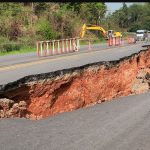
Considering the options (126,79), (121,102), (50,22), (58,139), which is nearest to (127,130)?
(58,139)

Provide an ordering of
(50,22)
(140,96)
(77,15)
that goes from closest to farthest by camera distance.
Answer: (140,96) → (50,22) → (77,15)

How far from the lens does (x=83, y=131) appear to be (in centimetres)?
827

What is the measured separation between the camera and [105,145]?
24.0 ft

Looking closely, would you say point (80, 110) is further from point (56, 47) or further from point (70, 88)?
point (56, 47)

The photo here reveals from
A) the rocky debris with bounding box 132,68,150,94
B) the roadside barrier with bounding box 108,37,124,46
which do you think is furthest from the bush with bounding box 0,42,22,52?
the rocky debris with bounding box 132,68,150,94

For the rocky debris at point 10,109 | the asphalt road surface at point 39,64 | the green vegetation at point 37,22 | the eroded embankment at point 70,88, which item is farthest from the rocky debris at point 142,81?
the green vegetation at point 37,22

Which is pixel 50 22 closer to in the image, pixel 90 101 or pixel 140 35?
pixel 140 35

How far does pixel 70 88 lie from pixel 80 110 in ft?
9.72

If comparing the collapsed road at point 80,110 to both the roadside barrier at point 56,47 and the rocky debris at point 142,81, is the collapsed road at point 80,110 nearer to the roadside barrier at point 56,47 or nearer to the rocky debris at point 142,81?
the rocky debris at point 142,81

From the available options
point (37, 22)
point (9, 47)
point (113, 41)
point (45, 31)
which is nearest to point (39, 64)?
point (9, 47)

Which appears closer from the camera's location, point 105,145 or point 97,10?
point 105,145

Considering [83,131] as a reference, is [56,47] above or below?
below

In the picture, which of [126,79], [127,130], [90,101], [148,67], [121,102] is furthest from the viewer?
[148,67]

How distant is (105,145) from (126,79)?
11116 millimetres
